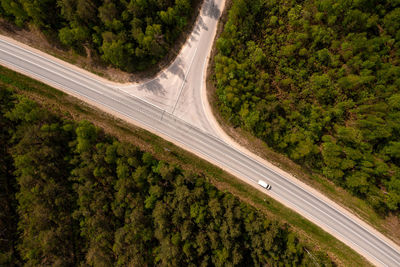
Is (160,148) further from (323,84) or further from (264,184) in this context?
(323,84)

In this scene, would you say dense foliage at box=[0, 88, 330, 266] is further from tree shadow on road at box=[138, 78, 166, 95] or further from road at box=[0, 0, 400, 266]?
tree shadow on road at box=[138, 78, 166, 95]

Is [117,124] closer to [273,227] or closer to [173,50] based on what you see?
[173,50]

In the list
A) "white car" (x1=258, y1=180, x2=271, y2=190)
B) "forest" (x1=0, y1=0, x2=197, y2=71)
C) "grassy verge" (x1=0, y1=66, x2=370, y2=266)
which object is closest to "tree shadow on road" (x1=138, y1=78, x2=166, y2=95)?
"forest" (x1=0, y1=0, x2=197, y2=71)

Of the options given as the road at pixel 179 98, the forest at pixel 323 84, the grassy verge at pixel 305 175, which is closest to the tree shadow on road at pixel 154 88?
the road at pixel 179 98

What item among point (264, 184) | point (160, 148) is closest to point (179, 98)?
point (160, 148)

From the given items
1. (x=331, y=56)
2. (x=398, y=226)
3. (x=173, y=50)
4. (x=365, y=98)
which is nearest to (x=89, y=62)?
(x=173, y=50)

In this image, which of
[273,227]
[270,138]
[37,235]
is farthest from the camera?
[270,138]

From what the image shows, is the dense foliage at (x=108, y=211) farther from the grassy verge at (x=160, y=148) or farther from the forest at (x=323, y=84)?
the forest at (x=323, y=84)
